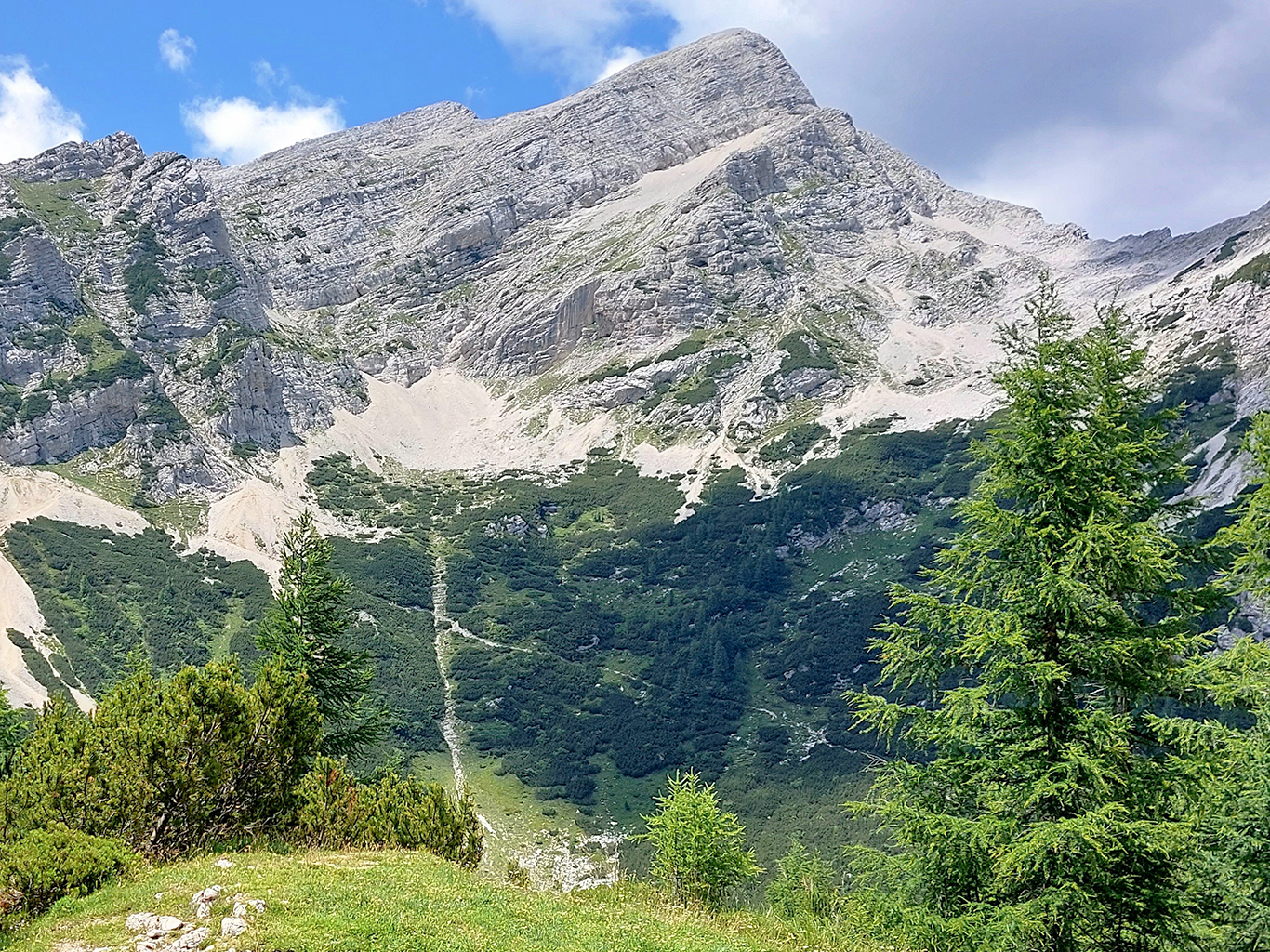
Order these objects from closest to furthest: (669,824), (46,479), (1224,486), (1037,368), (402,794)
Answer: (1037,368), (402,794), (669,824), (1224,486), (46,479)

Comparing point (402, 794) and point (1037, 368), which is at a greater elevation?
point (1037, 368)

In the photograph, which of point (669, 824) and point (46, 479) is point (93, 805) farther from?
point (46, 479)

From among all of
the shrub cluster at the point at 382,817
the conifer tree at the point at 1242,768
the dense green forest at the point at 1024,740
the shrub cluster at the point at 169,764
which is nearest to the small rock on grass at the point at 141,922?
the dense green forest at the point at 1024,740

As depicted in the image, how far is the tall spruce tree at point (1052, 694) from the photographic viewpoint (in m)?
11.8

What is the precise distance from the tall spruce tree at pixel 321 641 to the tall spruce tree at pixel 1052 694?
2463 centimetres

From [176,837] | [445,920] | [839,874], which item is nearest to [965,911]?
[445,920]

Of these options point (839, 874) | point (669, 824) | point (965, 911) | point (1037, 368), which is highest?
point (1037, 368)

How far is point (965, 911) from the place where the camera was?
12883 millimetres

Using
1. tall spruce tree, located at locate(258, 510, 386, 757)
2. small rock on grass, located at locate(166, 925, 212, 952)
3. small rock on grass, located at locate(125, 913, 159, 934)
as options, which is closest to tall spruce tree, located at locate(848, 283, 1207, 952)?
small rock on grass, located at locate(166, 925, 212, 952)

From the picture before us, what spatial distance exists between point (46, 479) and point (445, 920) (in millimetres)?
219395

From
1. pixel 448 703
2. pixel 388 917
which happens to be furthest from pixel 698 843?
pixel 448 703

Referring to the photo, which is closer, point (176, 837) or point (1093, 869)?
point (1093, 869)

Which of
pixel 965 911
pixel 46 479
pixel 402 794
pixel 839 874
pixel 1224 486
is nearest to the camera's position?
pixel 965 911

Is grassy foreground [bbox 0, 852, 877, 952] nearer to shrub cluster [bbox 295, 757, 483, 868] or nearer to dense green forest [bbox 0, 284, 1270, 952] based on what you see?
dense green forest [bbox 0, 284, 1270, 952]
